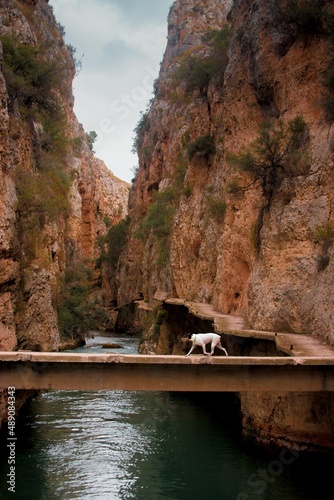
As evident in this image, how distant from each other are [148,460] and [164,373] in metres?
4.59

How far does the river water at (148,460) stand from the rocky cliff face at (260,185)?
3343mm

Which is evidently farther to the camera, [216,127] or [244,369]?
[216,127]

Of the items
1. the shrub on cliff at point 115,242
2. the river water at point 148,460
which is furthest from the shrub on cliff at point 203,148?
the shrub on cliff at point 115,242

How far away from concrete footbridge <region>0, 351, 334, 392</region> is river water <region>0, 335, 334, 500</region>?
2683mm

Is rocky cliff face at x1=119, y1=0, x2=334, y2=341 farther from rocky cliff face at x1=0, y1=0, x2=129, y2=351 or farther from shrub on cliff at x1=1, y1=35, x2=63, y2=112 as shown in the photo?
shrub on cliff at x1=1, y1=35, x2=63, y2=112

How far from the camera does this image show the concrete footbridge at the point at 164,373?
8.57m

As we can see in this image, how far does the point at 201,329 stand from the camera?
21172 millimetres

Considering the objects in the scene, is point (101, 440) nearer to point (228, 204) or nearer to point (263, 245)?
point (263, 245)

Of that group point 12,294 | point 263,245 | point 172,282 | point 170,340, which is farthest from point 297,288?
point 172,282

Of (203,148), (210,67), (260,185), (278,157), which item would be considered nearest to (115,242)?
(210,67)

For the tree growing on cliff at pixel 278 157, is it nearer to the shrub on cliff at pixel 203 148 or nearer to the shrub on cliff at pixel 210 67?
the shrub on cliff at pixel 203 148

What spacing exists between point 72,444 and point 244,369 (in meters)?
6.72

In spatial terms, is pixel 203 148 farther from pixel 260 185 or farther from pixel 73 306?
pixel 73 306

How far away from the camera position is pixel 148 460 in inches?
479
